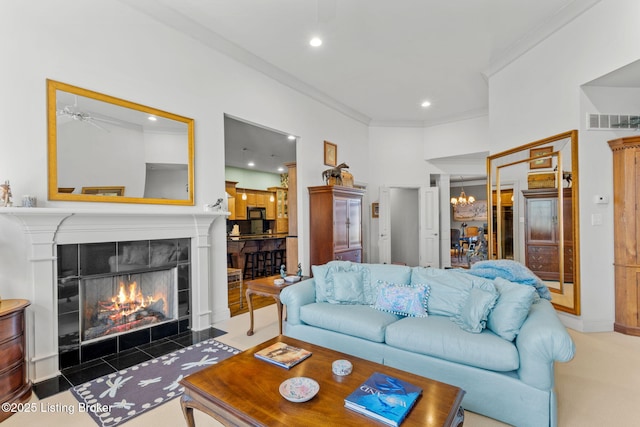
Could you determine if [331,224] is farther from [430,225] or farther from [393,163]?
[430,225]

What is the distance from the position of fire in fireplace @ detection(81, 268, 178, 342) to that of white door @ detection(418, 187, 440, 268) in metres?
5.68

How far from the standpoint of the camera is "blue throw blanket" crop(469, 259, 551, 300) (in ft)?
8.59

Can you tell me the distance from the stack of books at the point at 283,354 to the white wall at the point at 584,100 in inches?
141

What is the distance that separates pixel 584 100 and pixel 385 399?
13.5 ft

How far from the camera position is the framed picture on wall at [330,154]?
19.5 ft

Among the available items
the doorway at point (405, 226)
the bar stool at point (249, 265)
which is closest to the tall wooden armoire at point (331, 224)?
the bar stool at point (249, 265)

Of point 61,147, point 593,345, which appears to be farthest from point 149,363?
point 593,345

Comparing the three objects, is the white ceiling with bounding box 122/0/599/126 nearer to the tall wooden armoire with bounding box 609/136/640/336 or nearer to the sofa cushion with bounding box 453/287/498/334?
the tall wooden armoire with bounding box 609/136/640/336

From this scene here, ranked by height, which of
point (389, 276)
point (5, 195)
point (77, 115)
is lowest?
point (389, 276)

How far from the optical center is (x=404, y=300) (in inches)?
109

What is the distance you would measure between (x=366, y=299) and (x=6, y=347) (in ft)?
9.10

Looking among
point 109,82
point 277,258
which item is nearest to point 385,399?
point 109,82

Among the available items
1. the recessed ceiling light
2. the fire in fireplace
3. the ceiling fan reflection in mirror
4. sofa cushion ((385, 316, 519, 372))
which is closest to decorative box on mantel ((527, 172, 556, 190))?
sofa cushion ((385, 316, 519, 372))

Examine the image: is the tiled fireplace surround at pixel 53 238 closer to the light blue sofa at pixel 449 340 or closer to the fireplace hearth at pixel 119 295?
the fireplace hearth at pixel 119 295
